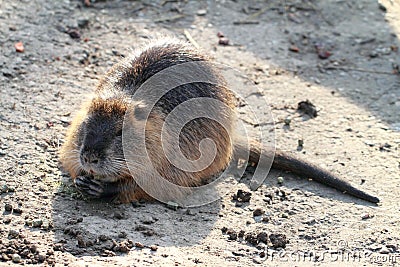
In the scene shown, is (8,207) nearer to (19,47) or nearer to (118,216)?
(118,216)

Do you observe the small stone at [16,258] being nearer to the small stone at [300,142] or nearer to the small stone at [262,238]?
the small stone at [262,238]

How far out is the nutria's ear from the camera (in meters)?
4.38

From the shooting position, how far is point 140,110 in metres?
4.40

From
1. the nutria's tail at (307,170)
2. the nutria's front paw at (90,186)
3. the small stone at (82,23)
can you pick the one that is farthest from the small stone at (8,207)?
the small stone at (82,23)

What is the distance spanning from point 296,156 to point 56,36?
236 cm

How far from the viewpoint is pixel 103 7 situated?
21.6ft

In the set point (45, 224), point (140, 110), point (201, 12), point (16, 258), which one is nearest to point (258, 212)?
point (140, 110)

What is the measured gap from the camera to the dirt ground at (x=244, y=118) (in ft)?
12.7

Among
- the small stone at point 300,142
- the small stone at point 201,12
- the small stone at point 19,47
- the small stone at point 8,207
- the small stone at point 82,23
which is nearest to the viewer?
the small stone at point 8,207

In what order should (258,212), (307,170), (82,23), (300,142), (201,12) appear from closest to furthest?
1. (258,212)
2. (307,170)
3. (300,142)
4. (82,23)
5. (201,12)

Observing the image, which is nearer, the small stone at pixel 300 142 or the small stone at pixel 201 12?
the small stone at pixel 300 142

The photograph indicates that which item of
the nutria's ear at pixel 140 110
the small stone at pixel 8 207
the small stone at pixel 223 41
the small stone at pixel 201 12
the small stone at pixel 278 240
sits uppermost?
the nutria's ear at pixel 140 110

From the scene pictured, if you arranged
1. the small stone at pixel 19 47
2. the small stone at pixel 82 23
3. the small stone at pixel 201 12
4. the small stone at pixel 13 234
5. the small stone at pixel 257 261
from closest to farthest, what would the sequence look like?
the small stone at pixel 13 234
the small stone at pixel 257 261
the small stone at pixel 19 47
the small stone at pixel 82 23
the small stone at pixel 201 12

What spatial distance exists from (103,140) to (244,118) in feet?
5.50
